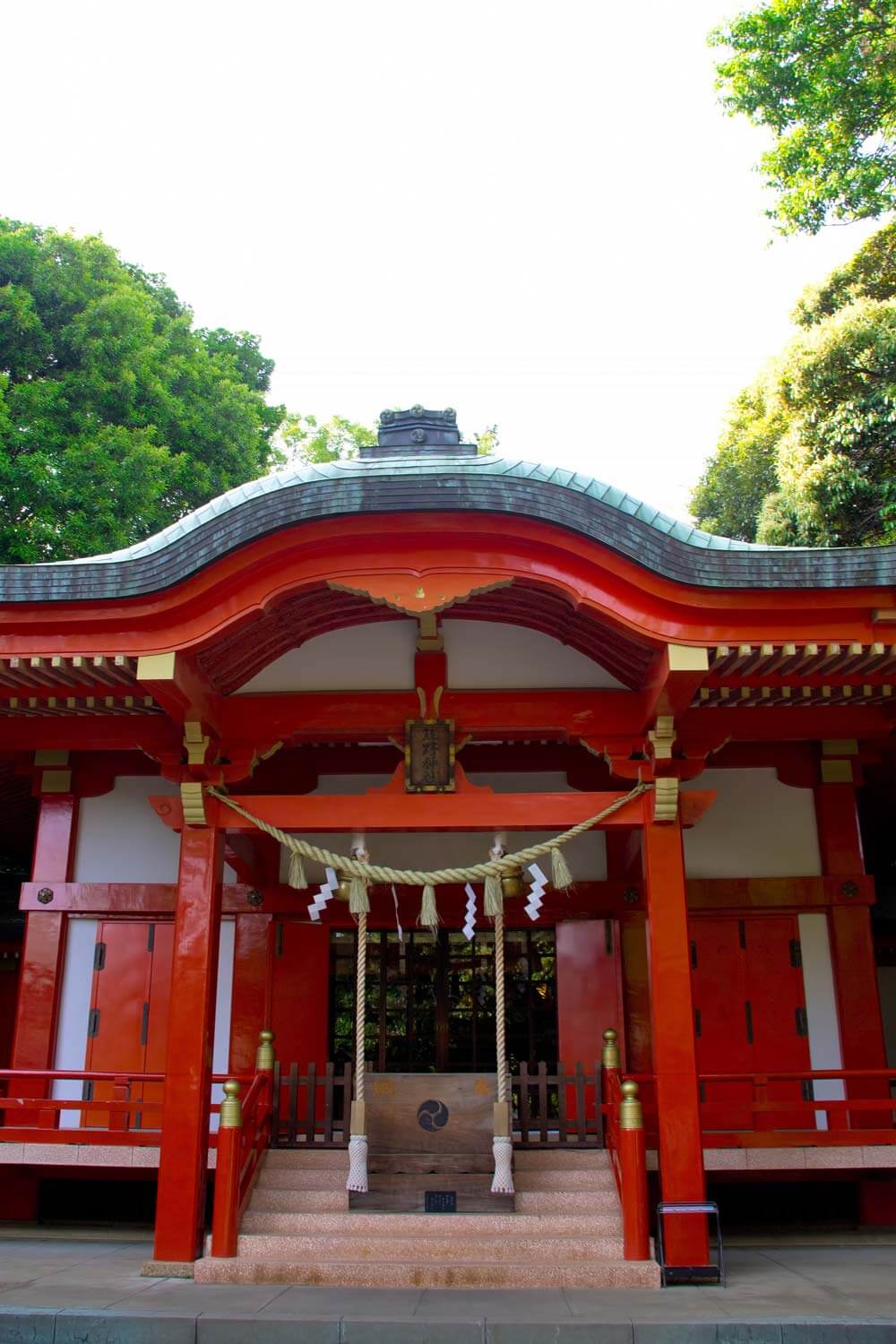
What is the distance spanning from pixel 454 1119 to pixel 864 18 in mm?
18300

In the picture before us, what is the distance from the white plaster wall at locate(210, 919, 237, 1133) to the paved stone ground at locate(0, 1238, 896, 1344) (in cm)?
265

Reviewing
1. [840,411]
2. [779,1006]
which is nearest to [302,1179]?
[779,1006]

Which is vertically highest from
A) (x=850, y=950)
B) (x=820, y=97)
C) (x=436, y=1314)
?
(x=820, y=97)

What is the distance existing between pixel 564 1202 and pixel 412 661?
408 cm

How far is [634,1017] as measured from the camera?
9570 mm

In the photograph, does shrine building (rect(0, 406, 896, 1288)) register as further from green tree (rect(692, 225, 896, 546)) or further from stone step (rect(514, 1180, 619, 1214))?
green tree (rect(692, 225, 896, 546))

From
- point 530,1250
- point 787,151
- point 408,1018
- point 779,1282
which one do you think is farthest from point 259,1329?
point 787,151

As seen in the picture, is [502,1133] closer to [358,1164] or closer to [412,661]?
[358,1164]

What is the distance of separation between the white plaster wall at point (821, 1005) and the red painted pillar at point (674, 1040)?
8.16 ft

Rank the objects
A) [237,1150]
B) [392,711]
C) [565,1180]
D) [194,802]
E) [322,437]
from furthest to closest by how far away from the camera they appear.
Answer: [322,437] < [392,711] < [194,802] < [565,1180] < [237,1150]

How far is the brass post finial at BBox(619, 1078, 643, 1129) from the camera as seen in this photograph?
23.5ft

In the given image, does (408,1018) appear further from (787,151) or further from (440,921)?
(787,151)

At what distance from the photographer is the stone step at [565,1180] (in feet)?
25.3

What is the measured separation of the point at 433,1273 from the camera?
6758mm
